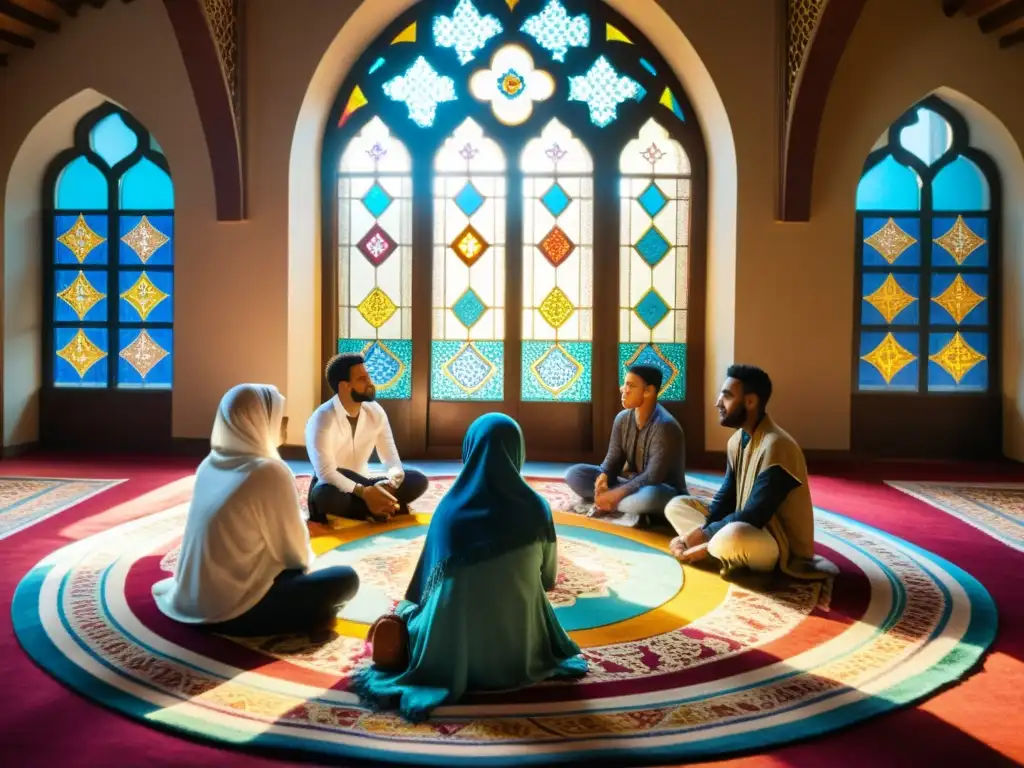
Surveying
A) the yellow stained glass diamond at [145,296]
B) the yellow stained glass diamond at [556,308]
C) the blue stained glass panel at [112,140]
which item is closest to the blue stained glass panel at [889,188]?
the yellow stained glass diamond at [556,308]

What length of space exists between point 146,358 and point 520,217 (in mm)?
3414

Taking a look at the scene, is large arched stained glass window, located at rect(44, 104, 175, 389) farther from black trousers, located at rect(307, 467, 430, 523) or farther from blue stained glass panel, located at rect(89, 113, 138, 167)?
black trousers, located at rect(307, 467, 430, 523)

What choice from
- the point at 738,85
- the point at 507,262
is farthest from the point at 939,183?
the point at 507,262

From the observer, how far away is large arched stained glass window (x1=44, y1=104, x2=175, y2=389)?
6.88 m

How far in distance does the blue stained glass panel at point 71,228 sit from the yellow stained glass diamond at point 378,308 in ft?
7.55

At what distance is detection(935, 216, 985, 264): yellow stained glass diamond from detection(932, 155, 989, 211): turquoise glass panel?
15cm

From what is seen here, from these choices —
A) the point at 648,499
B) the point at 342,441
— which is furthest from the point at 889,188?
the point at 342,441

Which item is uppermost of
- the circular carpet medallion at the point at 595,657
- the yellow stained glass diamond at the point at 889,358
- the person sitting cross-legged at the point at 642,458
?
the yellow stained glass diamond at the point at 889,358

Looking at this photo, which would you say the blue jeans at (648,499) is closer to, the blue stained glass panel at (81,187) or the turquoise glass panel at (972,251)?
the turquoise glass panel at (972,251)

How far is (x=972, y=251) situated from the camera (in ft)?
22.0

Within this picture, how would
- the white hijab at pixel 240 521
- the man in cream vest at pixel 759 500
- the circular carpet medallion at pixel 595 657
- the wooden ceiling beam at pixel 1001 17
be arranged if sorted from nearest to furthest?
the circular carpet medallion at pixel 595 657 → the white hijab at pixel 240 521 → the man in cream vest at pixel 759 500 → the wooden ceiling beam at pixel 1001 17

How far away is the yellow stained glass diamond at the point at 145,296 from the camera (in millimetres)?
6906

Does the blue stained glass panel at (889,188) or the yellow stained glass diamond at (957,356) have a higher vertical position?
the blue stained glass panel at (889,188)

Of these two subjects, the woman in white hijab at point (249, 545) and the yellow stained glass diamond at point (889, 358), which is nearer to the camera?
the woman in white hijab at point (249, 545)
